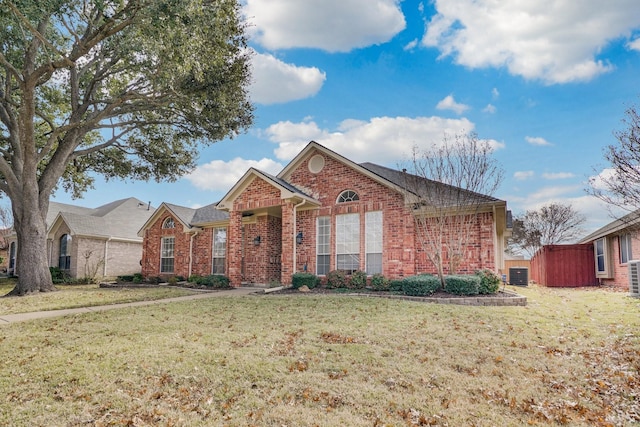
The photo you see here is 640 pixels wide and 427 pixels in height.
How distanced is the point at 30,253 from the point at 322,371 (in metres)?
15.2

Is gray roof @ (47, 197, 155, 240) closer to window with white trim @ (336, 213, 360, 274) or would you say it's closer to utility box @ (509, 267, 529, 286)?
window with white trim @ (336, 213, 360, 274)

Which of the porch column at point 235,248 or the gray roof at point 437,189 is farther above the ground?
the gray roof at point 437,189

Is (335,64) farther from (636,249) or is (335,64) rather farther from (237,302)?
(636,249)

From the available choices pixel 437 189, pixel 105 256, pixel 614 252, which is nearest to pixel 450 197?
pixel 437 189

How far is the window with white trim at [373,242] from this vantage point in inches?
530

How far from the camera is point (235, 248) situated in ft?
49.5

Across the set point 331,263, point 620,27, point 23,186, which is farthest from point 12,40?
point 620,27

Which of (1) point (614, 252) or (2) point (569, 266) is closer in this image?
(1) point (614, 252)

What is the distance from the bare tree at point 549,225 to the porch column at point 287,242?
29.9 meters

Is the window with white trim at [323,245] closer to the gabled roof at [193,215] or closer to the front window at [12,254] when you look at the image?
the gabled roof at [193,215]

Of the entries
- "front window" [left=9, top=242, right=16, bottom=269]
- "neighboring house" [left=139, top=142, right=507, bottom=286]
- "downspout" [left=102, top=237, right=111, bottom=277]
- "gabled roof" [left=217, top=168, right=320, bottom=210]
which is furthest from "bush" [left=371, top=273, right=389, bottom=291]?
"front window" [left=9, top=242, right=16, bottom=269]

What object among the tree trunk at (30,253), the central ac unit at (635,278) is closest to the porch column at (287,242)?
the tree trunk at (30,253)

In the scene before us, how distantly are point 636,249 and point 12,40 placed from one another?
87.7 feet

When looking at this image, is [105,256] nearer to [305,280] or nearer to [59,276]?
[59,276]
